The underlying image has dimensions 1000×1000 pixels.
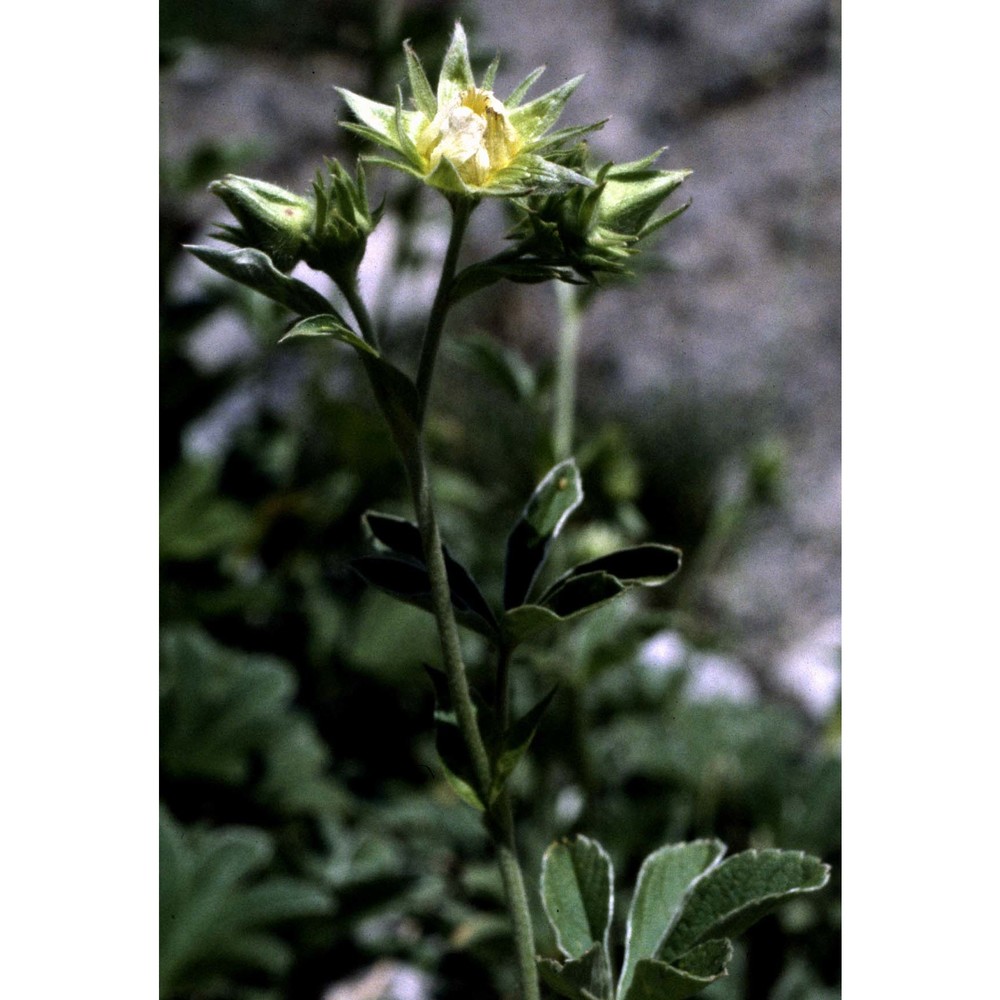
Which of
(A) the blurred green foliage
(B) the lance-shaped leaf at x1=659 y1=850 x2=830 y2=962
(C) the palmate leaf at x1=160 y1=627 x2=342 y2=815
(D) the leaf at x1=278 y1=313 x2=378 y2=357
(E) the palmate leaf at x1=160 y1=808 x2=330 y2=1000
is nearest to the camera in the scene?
(D) the leaf at x1=278 y1=313 x2=378 y2=357

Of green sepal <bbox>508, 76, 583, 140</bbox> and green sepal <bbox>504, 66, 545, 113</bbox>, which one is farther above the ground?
green sepal <bbox>504, 66, 545, 113</bbox>

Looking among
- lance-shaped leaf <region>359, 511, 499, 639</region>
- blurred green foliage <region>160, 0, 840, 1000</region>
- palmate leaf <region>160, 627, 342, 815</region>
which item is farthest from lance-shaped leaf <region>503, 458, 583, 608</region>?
palmate leaf <region>160, 627, 342, 815</region>

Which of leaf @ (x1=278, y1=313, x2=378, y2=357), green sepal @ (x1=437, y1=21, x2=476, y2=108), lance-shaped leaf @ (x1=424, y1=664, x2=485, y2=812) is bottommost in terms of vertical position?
lance-shaped leaf @ (x1=424, y1=664, x2=485, y2=812)

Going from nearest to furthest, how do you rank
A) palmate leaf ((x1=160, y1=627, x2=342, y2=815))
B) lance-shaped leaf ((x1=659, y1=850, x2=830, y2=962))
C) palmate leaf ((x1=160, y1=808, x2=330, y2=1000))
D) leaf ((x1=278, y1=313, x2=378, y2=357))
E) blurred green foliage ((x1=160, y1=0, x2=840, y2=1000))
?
leaf ((x1=278, y1=313, x2=378, y2=357)) < lance-shaped leaf ((x1=659, y1=850, x2=830, y2=962)) < palmate leaf ((x1=160, y1=808, x2=330, y2=1000)) < blurred green foliage ((x1=160, y1=0, x2=840, y2=1000)) < palmate leaf ((x1=160, y1=627, x2=342, y2=815))

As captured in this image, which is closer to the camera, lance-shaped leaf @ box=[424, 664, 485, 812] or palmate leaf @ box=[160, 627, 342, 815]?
lance-shaped leaf @ box=[424, 664, 485, 812]

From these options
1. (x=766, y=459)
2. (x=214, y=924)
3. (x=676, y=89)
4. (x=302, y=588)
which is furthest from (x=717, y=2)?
(x=214, y=924)

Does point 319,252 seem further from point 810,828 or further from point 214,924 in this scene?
point 810,828

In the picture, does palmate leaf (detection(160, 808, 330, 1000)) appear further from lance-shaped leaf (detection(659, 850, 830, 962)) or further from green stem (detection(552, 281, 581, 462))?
lance-shaped leaf (detection(659, 850, 830, 962))
